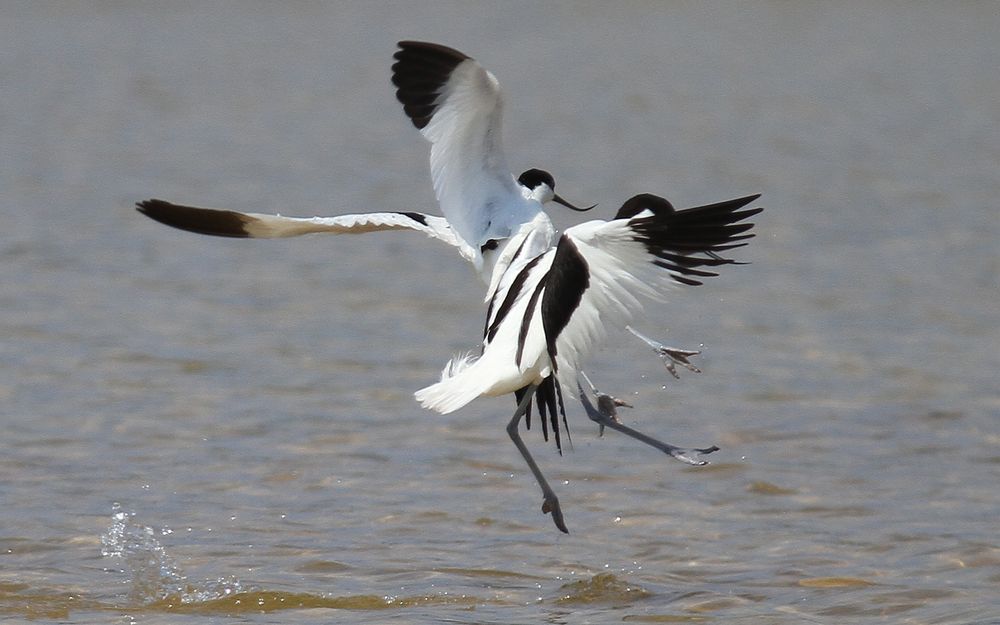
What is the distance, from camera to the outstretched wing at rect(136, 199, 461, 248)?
5.45 meters

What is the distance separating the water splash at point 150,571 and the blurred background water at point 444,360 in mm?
17

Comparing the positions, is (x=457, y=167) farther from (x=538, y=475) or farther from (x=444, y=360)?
(x=444, y=360)

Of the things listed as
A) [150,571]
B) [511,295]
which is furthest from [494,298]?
[150,571]

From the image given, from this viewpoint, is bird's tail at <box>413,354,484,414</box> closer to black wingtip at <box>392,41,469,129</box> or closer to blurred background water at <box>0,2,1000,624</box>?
blurred background water at <box>0,2,1000,624</box>

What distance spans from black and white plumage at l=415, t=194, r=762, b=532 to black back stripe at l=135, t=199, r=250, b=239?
0.94 m

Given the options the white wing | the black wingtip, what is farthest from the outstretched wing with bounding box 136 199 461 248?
the black wingtip

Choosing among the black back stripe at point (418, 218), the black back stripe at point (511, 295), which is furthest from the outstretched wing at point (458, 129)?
the black back stripe at point (511, 295)

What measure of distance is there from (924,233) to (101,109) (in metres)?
9.14

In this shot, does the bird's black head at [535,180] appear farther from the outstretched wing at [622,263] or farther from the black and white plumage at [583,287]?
the outstretched wing at [622,263]

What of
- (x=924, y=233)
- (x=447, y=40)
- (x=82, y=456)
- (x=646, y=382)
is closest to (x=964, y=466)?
(x=646, y=382)

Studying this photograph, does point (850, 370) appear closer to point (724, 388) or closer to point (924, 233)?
point (724, 388)

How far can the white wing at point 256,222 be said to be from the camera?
215 inches

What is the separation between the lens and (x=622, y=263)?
4.69m

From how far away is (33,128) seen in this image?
15.5 m
